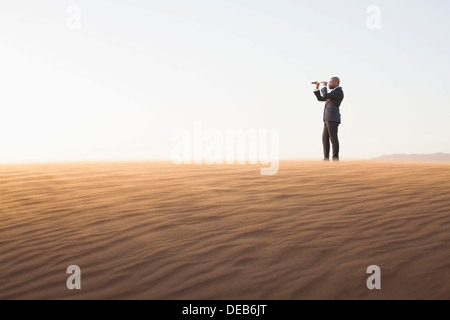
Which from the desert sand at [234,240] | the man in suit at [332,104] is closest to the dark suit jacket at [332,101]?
the man in suit at [332,104]

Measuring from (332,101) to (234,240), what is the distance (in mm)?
7124

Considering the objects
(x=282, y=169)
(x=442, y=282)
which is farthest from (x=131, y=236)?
(x=282, y=169)

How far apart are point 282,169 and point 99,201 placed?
176 inches

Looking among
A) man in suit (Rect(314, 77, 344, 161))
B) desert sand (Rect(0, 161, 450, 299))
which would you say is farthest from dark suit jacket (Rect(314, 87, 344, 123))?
desert sand (Rect(0, 161, 450, 299))

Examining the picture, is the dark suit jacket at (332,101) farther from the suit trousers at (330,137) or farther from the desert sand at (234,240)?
the desert sand at (234,240)

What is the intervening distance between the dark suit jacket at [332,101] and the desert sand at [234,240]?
10.5 ft

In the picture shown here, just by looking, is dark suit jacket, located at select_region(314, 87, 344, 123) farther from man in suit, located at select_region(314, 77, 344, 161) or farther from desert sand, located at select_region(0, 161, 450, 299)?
desert sand, located at select_region(0, 161, 450, 299)

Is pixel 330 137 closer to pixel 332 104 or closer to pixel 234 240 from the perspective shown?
pixel 332 104

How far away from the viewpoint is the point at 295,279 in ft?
11.8

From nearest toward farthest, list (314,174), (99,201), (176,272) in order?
(176,272)
(99,201)
(314,174)

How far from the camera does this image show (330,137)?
10898 millimetres

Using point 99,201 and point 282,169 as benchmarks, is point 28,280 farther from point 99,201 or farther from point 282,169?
point 282,169

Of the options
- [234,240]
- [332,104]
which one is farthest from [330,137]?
[234,240]

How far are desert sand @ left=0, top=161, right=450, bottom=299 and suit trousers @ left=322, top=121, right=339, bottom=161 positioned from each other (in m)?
3.12
